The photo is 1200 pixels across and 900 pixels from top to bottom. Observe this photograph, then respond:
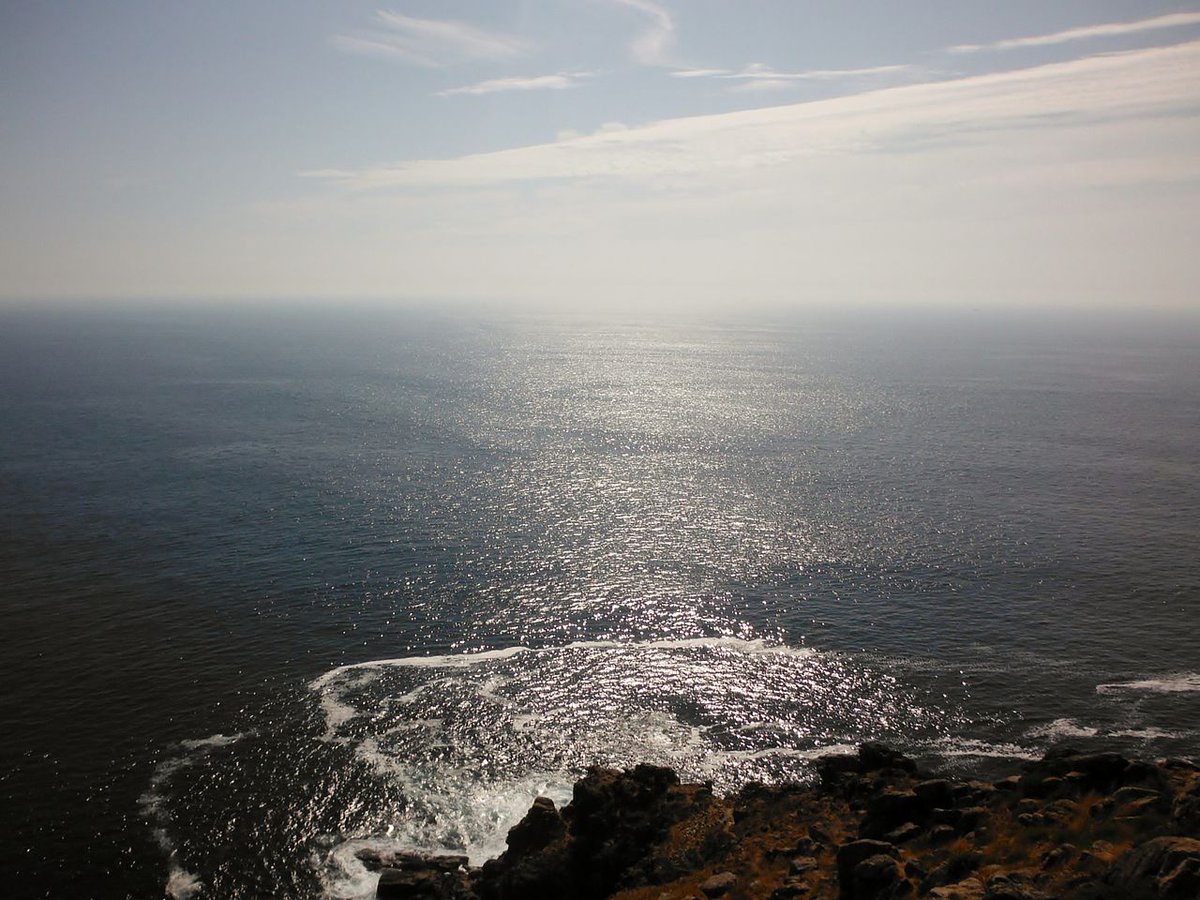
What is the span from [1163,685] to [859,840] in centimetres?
5906

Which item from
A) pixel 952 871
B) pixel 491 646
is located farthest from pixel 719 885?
pixel 491 646

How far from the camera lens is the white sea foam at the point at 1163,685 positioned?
85.2 m

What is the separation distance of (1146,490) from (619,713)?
137 metres

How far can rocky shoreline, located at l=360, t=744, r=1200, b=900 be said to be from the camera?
139 feet

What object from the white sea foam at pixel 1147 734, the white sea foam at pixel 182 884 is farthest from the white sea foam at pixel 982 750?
the white sea foam at pixel 182 884

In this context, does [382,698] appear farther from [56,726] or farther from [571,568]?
[571,568]

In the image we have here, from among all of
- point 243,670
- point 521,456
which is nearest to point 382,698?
point 243,670

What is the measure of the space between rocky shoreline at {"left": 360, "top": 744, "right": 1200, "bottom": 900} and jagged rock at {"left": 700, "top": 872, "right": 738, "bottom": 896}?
0.42 feet

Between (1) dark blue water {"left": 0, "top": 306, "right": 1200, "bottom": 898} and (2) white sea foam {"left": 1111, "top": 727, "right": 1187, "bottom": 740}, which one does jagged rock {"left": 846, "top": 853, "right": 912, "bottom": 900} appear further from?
(2) white sea foam {"left": 1111, "top": 727, "right": 1187, "bottom": 740}

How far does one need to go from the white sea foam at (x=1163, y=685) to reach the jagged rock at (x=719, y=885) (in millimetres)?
57133

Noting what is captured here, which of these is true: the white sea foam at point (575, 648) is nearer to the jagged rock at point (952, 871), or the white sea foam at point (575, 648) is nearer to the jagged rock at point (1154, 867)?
the jagged rock at point (952, 871)

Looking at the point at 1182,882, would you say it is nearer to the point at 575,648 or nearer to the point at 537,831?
the point at 537,831

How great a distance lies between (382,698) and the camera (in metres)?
84.8

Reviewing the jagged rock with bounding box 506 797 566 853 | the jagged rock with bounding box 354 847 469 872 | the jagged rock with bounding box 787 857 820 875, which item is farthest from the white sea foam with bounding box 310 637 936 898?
the jagged rock with bounding box 787 857 820 875
